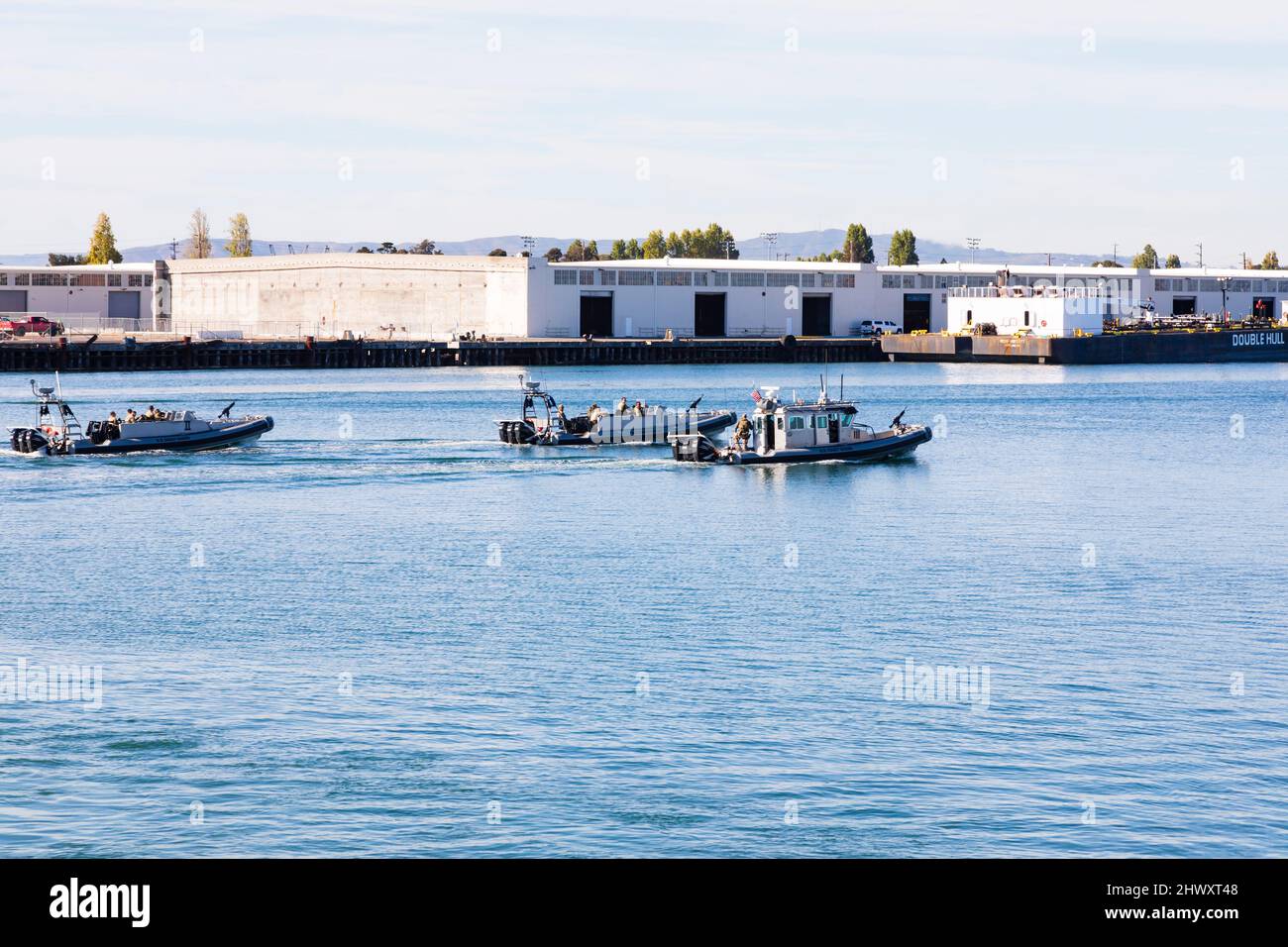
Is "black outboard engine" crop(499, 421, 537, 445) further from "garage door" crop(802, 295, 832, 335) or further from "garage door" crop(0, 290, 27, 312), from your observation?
"garage door" crop(0, 290, 27, 312)

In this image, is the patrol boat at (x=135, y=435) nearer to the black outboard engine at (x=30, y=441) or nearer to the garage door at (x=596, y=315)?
the black outboard engine at (x=30, y=441)

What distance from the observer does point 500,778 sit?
2736 cm

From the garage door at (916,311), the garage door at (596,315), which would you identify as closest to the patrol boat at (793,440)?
the garage door at (596,315)

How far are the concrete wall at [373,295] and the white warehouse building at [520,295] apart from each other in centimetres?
15

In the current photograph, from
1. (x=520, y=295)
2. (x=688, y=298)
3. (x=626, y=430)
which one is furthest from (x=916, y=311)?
(x=626, y=430)

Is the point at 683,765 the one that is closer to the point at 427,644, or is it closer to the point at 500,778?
the point at 500,778

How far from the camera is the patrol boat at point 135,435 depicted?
78.1 m

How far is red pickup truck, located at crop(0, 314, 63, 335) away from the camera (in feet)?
551

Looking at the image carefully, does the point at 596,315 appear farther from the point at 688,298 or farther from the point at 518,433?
the point at 518,433

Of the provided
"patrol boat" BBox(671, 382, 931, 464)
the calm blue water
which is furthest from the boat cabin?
the calm blue water

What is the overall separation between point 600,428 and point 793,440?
12572mm

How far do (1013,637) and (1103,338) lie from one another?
14535cm
